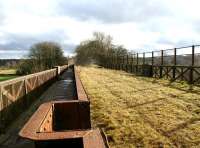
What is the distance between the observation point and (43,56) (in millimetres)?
74312

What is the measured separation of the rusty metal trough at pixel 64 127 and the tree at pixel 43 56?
208 feet

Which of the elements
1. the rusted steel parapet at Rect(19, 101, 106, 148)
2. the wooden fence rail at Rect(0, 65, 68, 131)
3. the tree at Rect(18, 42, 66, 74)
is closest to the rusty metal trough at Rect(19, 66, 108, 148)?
the rusted steel parapet at Rect(19, 101, 106, 148)

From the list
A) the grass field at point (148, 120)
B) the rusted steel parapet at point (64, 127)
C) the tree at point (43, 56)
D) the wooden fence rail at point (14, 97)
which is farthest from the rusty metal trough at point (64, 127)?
the tree at point (43, 56)

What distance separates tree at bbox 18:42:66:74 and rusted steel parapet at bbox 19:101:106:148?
63.5m

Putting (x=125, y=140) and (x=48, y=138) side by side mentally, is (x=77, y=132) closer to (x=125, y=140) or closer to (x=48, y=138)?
(x=48, y=138)

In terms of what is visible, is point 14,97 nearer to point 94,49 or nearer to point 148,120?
point 148,120

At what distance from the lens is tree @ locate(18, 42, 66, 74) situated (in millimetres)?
70619

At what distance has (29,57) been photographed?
73.8 metres

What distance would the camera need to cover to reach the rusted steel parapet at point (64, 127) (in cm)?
293

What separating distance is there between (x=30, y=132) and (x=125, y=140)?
10.1 ft

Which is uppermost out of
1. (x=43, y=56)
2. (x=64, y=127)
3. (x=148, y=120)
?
(x=43, y=56)

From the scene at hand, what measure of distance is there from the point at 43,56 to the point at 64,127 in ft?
230

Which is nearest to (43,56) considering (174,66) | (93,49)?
(93,49)

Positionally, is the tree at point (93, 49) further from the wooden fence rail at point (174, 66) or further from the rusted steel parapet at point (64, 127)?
the rusted steel parapet at point (64, 127)
